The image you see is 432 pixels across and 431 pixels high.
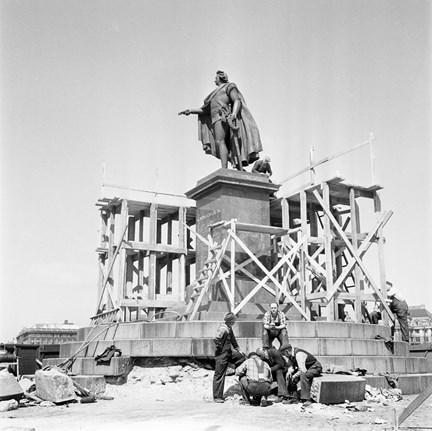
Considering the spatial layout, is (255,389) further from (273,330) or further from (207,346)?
(207,346)

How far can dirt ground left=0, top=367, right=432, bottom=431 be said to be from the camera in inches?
305

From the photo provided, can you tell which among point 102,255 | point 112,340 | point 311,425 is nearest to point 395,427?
point 311,425

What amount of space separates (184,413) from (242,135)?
9.43 metres

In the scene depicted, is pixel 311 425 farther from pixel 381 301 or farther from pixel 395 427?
pixel 381 301

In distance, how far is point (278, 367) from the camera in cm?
1003

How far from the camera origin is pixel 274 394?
32.9ft

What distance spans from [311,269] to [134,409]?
1010 centimetres

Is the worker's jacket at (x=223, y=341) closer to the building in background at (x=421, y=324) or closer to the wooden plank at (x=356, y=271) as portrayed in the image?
the wooden plank at (x=356, y=271)

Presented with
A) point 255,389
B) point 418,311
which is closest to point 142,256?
point 255,389

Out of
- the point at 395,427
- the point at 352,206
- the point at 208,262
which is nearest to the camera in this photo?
the point at 395,427

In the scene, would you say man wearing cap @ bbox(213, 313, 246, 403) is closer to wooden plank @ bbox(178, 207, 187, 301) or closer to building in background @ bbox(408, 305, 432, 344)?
wooden plank @ bbox(178, 207, 187, 301)

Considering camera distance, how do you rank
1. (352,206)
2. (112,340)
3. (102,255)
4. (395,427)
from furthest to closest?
1. (102,255)
2. (352,206)
3. (112,340)
4. (395,427)

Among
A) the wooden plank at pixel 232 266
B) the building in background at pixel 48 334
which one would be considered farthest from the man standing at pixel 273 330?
the building in background at pixel 48 334

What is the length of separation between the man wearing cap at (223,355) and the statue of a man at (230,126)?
6.77 meters
